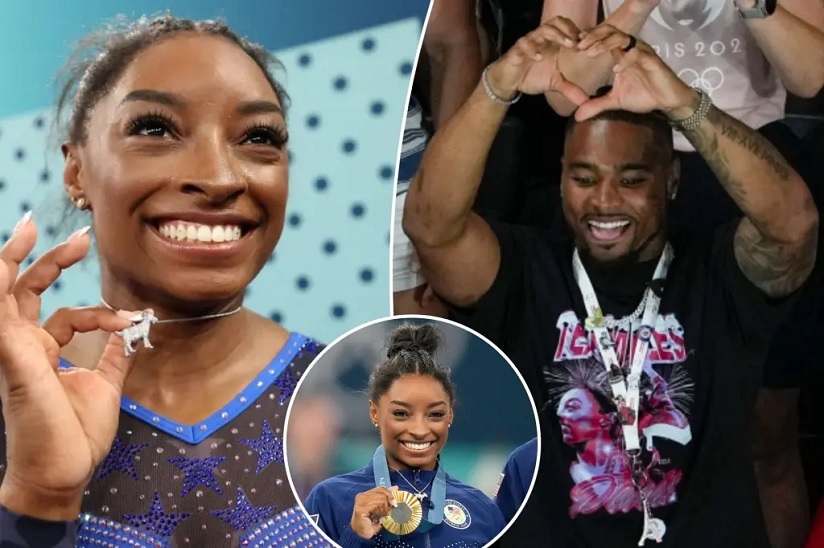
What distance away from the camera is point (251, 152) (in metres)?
1.43

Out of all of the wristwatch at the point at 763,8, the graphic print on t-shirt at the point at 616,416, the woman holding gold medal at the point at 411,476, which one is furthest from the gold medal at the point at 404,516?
the wristwatch at the point at 763,8

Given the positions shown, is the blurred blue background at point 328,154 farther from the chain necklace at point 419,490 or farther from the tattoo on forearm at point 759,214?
the tattoo on forearm at point 759,214

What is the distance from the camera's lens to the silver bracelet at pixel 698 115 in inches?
53.2

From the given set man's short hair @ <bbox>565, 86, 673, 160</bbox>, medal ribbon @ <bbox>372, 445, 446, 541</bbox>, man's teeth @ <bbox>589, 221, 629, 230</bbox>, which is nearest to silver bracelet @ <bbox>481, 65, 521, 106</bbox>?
man's short hair @ <bbox>565, 86, 673, 160</bbox>

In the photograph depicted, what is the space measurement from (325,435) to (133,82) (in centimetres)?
63

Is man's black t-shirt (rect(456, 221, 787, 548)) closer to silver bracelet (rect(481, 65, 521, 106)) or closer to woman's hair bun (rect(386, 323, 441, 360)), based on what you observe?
woman's hair bun (rect(386, 323, 441, 360))

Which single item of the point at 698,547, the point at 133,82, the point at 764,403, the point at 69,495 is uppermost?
the point at 133,82

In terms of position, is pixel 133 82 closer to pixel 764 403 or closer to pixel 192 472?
pixel 192 472

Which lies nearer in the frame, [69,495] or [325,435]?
[69,495]

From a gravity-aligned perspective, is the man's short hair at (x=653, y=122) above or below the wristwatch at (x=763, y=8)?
below

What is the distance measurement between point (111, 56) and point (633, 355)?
37.3 inches

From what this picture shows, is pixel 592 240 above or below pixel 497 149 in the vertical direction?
below

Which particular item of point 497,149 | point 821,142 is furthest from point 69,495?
A: point 821,142

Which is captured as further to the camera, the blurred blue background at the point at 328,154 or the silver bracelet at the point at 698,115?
the blurred blue background at the point at 328,154
